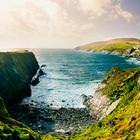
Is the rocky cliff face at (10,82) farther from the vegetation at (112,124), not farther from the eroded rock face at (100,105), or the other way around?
the vegetation at (112,124)

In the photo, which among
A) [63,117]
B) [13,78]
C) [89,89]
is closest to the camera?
[63,117]

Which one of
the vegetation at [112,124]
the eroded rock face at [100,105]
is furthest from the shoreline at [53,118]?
the vegetation at [112,124]

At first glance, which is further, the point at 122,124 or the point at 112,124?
the point at 112,124

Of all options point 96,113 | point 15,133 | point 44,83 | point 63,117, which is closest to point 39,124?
point 63,117

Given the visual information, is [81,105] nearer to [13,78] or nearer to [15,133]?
[13,78]

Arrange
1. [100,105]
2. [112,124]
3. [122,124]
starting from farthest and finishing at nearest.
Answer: [100,105] < [112,124] < [122,124]

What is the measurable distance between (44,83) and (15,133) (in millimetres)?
80863

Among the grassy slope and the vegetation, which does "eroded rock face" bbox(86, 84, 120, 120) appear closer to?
the vegetation

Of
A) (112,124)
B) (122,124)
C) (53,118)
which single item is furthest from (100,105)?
(122,124)

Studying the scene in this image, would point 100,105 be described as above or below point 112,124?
below

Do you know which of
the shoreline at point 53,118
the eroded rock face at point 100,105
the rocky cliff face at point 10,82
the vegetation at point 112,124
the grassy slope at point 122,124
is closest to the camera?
the vegetation at point 112,124

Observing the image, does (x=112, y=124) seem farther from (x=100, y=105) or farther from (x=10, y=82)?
(x=10, y=82)

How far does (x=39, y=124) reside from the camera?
58.1 metres

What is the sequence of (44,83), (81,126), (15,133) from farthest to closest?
(44,83) → (81,126) → (15,133)
